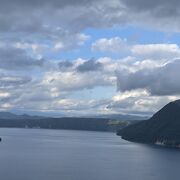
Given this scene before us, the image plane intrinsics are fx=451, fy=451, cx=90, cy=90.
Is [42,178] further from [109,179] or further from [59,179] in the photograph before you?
[109,179]

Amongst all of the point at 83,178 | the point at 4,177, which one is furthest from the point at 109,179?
the point at 4,177

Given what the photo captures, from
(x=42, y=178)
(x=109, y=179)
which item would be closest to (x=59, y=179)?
(x=42, y=178)

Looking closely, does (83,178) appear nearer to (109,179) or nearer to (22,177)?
(109,179)

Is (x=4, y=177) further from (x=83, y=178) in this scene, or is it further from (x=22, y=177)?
(x=83, y=178)

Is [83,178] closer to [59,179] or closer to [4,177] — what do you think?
[59,179]

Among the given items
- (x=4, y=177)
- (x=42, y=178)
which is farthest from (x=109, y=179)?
(x=4, y=177)

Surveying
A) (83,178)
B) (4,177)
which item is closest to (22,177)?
(4,177)
